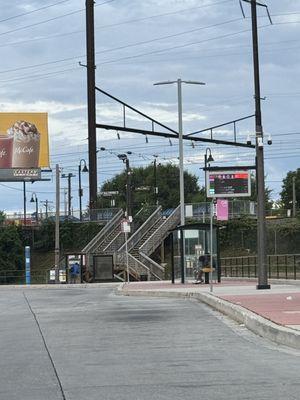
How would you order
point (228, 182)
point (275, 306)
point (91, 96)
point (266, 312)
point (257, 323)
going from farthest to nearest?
1. point (91, 96)
2. point (228, 182)
3. point (275, 306)
4. point (266, 312)
5. point (257, 323)

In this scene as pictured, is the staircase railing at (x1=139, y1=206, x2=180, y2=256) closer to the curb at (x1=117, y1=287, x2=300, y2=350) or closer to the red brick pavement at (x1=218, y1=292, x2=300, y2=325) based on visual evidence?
the curb at (x1=117, y1=287, x2=300, y2=350)

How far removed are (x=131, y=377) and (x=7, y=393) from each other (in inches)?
64.5

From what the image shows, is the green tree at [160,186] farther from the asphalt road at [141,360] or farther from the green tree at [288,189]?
the asphalt road at [141,360]

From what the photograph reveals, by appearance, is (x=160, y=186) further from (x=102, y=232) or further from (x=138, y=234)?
(x=138, y=234)

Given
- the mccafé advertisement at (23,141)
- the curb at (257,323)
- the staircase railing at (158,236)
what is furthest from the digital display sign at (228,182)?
the mccafé advertisement at (23,141)

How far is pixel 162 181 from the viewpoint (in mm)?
123375

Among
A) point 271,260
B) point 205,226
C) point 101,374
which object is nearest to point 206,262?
point 205,226

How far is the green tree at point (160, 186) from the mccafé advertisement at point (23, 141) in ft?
154

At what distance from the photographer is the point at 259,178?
937 inches

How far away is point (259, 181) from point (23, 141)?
162 feet

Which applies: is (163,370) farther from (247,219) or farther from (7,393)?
(247,219)

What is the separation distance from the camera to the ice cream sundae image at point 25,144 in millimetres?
69625

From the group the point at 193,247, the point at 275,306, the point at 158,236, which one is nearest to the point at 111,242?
the point at 158,236

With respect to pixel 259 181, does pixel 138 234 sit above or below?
below
